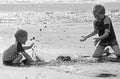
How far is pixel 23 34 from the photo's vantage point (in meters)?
8.70

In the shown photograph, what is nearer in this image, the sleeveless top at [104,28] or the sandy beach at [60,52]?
the sandy beach at [60,52]

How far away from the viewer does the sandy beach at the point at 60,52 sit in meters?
7.27

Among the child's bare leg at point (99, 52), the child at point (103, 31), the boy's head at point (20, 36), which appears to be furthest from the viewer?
the child's bare leg at point (99, 52)

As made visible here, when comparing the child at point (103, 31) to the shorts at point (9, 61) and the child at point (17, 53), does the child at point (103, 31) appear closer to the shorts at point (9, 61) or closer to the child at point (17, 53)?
the child at point (17, 53)

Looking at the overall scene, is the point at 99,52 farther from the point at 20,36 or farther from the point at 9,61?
the point at 9,61

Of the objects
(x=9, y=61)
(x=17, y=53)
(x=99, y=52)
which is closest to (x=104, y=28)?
(x=99, y=52)

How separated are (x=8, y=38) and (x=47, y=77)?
6.39 meters

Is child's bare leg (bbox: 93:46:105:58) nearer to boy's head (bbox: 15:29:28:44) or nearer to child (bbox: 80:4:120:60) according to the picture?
child (bbox: 80:4:120:60)

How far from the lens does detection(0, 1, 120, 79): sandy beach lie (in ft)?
23.8

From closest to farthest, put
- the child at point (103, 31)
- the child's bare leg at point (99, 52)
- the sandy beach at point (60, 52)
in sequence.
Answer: the sandy beach at point (60, 52) < the child at point (103, 31) < the child's bare leg at point (99, 52)

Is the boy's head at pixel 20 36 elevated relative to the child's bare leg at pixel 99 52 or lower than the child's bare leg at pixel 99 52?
elevated

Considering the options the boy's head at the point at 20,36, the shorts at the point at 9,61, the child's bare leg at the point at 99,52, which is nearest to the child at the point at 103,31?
the child's bare leg at the point at 99,52

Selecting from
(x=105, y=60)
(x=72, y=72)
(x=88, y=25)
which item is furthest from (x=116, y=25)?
(x=72, y=72)

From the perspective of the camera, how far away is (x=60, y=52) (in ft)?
34.6
